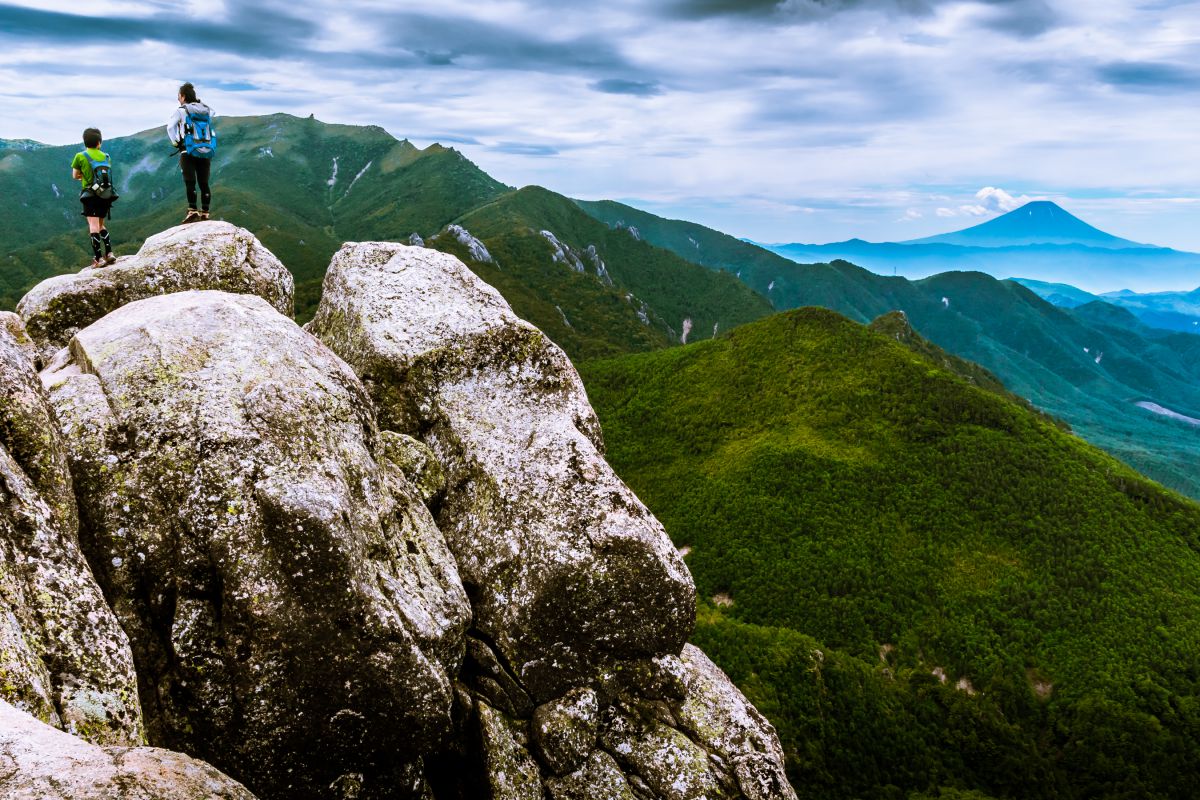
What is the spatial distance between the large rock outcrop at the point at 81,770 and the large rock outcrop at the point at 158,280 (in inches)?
640

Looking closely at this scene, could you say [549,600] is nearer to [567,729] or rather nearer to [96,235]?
[567,729]

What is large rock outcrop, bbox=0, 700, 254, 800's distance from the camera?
26.0ft

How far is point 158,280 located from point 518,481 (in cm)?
1499

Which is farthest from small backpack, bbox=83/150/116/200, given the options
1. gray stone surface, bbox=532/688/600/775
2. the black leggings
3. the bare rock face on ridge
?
gray stone surface, bbox=532/688/600/775

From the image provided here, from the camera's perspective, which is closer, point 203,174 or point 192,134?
point 192,134

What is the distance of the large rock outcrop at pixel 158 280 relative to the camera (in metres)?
21.5

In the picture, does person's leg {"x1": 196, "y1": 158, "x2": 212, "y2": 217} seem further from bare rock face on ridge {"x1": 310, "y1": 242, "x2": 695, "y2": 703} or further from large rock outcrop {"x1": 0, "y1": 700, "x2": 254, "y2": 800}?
large rock outcrop {"x1": 0, "y1": 700, "x2": 254, "y2": 800}

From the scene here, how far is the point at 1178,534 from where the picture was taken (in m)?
122

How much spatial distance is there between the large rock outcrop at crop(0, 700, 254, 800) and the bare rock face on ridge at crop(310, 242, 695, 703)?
11.2 metres

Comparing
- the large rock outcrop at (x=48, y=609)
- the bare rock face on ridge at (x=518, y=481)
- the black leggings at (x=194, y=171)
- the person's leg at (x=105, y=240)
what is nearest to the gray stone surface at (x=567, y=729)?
the bare rock face on ridge at (x=518, y=481)

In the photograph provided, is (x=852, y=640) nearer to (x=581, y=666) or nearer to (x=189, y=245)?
(x=581, y=666)

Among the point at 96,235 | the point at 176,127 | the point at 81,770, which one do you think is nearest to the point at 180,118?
the point at 176,127

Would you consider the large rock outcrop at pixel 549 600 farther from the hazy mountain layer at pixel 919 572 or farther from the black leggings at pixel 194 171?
the hazy mountain layer at pixel 919 572

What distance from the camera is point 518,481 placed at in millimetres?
21688
